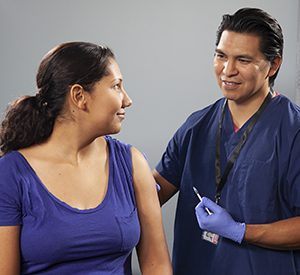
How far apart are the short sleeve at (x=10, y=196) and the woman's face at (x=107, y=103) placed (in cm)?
28

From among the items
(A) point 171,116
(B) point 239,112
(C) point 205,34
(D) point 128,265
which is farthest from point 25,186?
(C) point 205,34

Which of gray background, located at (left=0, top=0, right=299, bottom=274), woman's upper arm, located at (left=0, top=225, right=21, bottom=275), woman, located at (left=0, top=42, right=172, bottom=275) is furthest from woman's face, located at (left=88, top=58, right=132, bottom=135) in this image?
gray background, located at (left=0, top=0, right=299, bottom=274)

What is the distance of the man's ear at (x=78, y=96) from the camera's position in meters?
1.14

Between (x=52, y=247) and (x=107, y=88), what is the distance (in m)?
0.49

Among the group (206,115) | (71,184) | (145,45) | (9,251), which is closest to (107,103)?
(71,184)

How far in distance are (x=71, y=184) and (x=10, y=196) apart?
0.60ft

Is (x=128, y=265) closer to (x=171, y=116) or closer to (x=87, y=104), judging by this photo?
(x=87, y=104)

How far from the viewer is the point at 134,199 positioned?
1268 mm

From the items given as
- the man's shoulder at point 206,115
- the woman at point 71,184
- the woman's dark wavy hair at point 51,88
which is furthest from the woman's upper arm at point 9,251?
the man's shoulder at point 206,115

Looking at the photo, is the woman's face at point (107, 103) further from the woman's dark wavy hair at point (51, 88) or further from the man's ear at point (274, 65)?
the man's ear at point (274, 65)

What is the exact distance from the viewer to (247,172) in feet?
4.61

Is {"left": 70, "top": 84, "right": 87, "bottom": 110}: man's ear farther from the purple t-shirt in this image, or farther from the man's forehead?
the man's forehead

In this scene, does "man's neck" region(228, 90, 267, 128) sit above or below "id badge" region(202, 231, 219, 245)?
above

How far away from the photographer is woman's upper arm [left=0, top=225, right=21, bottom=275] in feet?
3.36
